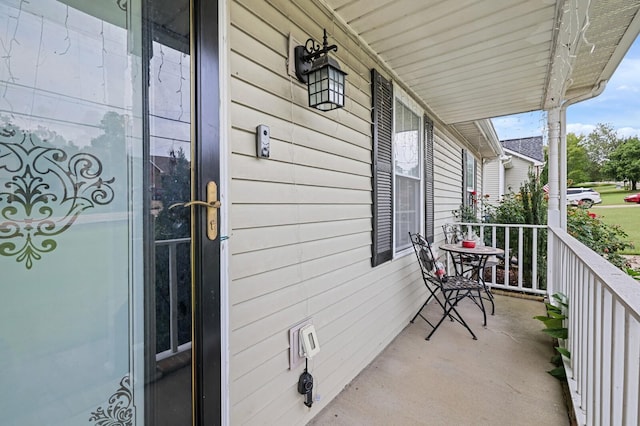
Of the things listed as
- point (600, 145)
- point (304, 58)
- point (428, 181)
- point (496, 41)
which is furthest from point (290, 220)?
point (600, 145)

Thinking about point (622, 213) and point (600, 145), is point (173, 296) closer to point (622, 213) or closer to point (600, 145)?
point (622, 213)

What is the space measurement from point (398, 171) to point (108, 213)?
2731 mm

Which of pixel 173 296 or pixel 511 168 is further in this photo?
pixel 511 168

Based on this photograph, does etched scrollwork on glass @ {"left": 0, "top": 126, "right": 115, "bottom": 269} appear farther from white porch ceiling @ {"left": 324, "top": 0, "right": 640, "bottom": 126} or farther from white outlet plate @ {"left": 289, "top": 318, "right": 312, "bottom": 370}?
white porch ceiling @ {"left": 324, "top": 0, "right": 640, "bottom": 126}

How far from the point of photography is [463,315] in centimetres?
359

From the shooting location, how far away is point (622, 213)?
556 cm

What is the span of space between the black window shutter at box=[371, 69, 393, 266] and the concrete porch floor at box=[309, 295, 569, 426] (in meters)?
0.89

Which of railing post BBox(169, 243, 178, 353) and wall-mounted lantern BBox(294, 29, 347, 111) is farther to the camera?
wall-mounted lantern BBox(294, 29, 347, 111)

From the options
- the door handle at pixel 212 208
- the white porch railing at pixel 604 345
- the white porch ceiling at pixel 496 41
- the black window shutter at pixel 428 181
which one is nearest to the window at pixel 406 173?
the black window shutter at pixel 428 181

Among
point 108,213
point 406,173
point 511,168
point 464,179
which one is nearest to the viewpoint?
point 108,213

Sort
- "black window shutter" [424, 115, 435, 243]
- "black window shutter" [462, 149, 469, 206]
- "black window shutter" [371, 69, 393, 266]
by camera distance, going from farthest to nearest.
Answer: "black window shutter" [462, 149, 469, 206] → "black window shutter" [424, 115, 435, 243] → "black window shutter" [371, 69, 393, 266]

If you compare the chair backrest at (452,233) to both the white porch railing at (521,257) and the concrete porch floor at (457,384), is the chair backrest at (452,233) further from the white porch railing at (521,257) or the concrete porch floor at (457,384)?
the concrete porch floor at (457,384)

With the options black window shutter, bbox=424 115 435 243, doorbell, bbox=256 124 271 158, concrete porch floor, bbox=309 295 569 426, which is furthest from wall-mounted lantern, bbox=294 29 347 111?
black window shutter, bbox=424 115 435 243

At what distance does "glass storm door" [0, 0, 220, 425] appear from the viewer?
0.79m
